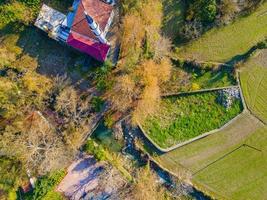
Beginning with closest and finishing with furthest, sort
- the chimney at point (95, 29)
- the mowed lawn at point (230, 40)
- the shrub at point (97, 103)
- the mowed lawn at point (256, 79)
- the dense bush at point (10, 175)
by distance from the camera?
1. the chimney at point (95, 29)
2. the dense bush at point (10, 175)
3. the shrub at point (97, 103)
4. the mowed lawn at point (230, 40)
5. the mowed lawn at point (256, 79)

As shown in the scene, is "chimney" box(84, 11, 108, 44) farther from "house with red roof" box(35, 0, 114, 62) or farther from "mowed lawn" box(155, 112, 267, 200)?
"mowed lawn" box(155, 112, 267, 200)

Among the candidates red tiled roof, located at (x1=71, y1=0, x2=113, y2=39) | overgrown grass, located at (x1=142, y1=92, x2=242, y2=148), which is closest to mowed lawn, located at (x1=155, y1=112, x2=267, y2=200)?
overgrown grass, located at (x1=142, y1=92, x2=242, y2=148)

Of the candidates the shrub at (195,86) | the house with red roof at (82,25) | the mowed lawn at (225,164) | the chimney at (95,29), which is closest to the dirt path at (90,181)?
the mowed lawn at (225,164)

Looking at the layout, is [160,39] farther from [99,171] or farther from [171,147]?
[99,171]

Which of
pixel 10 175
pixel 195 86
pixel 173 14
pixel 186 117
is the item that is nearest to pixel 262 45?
pixel 195 86

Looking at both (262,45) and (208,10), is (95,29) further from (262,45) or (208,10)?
(262,45)

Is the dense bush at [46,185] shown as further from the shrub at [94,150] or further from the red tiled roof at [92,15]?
the red tiled roof at [92,15]
